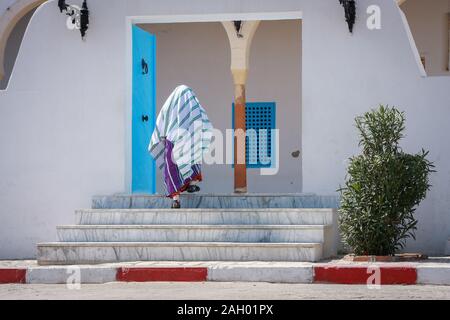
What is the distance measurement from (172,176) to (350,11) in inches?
106

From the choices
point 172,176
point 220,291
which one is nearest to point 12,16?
point 172,176

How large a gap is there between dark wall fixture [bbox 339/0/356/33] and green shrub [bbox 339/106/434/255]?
142 centimetres

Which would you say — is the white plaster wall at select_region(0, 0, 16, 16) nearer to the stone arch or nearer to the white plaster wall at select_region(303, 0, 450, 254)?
the stone arch

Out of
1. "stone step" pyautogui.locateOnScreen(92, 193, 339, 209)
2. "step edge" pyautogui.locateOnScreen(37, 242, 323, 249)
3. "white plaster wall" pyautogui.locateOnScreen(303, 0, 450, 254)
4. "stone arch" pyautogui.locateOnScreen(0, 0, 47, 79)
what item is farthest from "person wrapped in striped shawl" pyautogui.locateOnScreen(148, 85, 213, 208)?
"stone arch" pyautogui.locateOnScreen(0, 0, 47, 79)

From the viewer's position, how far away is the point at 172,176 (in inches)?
516

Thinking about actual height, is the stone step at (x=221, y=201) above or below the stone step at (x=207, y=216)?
above

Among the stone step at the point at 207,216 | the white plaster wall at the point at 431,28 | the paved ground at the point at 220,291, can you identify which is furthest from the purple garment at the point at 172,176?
the white plaster wall at the point at 431,28

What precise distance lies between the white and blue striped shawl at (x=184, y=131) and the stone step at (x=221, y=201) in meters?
0.38

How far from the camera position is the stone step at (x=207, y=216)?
492 inches

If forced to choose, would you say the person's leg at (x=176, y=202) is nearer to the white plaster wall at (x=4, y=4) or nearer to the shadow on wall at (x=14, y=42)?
the white plaster wall at (x=4, y=4)

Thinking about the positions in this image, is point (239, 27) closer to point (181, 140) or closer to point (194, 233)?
point (181, 140)

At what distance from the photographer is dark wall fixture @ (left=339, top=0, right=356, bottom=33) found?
13.0 meters

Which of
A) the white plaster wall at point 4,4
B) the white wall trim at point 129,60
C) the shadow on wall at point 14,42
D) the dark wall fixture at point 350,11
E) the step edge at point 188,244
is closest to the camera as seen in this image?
the step edge at point 188,244

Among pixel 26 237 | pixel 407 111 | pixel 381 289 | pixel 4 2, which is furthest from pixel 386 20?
pixel 4 2
